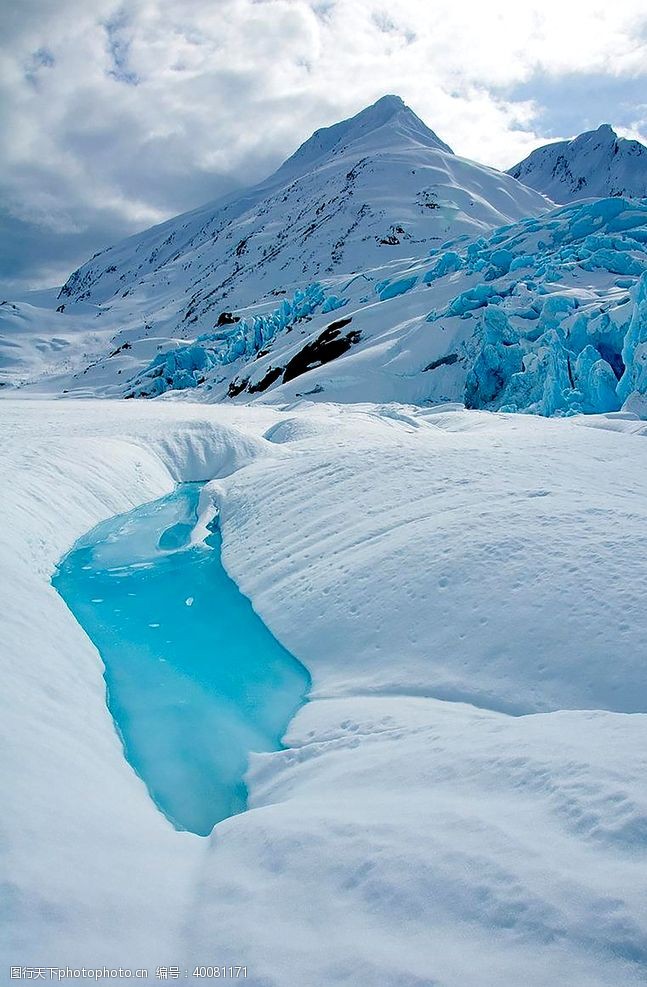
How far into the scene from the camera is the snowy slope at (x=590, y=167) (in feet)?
502

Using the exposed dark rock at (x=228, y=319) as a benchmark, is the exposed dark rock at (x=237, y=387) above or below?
below

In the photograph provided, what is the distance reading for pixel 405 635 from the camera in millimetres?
7391

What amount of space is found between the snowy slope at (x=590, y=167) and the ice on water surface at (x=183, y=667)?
177 meters

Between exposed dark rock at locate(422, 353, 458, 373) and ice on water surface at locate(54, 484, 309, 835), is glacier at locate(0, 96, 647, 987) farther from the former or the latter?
exposed dark rock at locate(422, 353, 458, 373)

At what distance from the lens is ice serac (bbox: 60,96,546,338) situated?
97.4 meters

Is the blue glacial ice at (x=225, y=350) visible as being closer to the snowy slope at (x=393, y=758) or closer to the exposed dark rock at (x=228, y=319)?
the exposed dark rock at (x=228, y=319)

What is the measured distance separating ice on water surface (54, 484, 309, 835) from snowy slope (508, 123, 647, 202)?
582ft

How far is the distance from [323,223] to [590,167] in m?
105

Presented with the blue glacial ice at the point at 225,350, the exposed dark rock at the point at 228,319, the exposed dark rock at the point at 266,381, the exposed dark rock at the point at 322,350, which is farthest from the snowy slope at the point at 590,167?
the exposed dark rock at the point at 266,381

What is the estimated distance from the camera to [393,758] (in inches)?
191

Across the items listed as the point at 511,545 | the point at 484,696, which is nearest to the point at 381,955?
the point at 484,696

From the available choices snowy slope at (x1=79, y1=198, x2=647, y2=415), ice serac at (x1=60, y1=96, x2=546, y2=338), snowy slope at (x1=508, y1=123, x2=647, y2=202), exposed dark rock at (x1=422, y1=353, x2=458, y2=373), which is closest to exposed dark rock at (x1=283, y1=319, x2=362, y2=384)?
snowy slope at (x1=79, y1=198, x2=647, y2=415)

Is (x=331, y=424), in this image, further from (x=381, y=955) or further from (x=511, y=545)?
(x=381, y=955)

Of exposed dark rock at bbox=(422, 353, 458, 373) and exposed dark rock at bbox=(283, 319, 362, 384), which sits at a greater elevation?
exposed dark rock at bbox=(283, 319, 362, 384)
